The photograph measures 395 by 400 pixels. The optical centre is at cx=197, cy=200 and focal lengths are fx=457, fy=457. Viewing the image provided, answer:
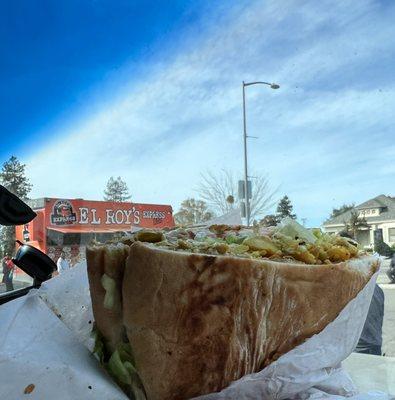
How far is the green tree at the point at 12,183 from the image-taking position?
58.6 inches

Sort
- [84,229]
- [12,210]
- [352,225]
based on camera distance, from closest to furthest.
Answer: [12,210] < [84,229] < [352,225]

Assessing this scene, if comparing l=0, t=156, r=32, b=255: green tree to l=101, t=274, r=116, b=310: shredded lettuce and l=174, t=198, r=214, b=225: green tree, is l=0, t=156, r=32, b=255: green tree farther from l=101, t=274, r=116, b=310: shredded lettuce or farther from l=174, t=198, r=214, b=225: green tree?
l=174, t=198, r=214, b=225: green tree

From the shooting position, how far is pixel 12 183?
5.11 feet

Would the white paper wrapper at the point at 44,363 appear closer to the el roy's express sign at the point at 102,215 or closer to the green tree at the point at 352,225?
the el roy's express sign at the point at 102,215

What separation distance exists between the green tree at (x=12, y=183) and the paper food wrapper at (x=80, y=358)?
0.65 ft

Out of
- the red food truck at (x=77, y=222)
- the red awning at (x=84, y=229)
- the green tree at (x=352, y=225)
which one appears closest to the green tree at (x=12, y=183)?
the red food truck at (x=77, y=222)

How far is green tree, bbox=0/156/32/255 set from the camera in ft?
4.89

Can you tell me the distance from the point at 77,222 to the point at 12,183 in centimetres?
25

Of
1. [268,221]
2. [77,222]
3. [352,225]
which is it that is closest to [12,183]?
[77,222]

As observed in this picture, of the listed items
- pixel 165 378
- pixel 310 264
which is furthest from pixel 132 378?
pixel 310 264

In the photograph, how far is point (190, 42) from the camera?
56.6 inches

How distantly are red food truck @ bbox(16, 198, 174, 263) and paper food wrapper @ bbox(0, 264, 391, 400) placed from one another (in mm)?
149

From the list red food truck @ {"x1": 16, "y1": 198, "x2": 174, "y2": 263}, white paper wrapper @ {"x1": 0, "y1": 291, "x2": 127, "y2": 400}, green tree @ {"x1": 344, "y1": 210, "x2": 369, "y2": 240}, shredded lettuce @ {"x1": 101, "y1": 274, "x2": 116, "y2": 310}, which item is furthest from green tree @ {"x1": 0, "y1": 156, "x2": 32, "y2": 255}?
green tree @ {"x1": 344, "y1": 210, "x2": 369, "y2": 240}

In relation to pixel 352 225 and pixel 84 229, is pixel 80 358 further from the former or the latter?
pixel 352 225
